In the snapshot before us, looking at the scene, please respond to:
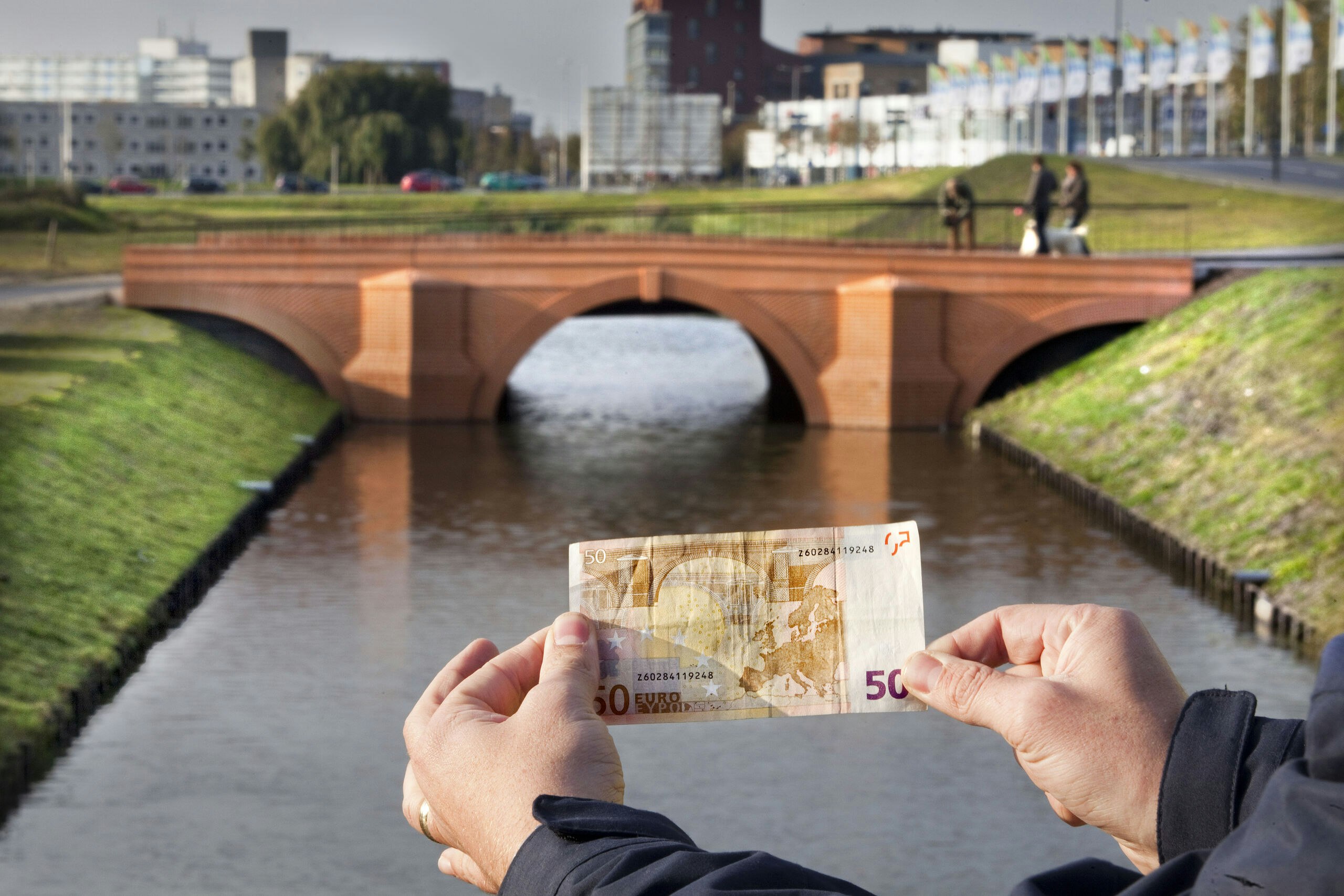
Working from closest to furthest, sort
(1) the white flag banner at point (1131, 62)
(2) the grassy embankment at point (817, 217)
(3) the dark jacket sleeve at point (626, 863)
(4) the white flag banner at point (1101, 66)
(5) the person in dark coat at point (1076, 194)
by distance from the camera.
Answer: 1. (3) the dark jacket sleeve at point (626, 863)
2. (5) the person in dark coat at point (1076, 194)
3. (2) the grassy embankment at point (817, 217)
4. (1) the white flag banner at point (1131, 62)
5. (4) the white flag banner at point (1101, 66)

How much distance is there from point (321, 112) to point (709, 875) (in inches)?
2998

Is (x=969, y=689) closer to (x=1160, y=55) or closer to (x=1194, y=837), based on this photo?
(x=1194, y=837)

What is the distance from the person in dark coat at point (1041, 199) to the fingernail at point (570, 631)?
2628 cm

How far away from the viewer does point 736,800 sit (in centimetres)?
1155

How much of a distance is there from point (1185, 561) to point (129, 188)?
60.7m

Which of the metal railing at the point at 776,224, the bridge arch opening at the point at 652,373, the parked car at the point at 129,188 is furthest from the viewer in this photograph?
the parked car at the point at 129,188

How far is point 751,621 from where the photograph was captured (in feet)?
7.23

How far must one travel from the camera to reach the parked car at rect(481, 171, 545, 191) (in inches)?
2876

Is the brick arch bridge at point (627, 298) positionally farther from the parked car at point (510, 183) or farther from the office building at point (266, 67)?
the office building at point (266, 67)

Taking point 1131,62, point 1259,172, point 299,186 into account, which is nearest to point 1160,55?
point 1131,62

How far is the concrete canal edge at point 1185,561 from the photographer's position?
15.8 meters

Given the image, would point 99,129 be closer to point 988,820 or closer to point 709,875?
point 988,820

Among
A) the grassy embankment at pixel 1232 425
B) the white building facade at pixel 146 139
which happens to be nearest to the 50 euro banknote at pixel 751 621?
the grassy embankment at pixel 1232 425

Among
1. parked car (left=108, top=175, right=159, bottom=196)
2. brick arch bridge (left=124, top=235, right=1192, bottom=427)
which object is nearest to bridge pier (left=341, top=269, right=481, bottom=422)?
brick arch bridge (left=124, top=235, right=1192, bottom=427)
